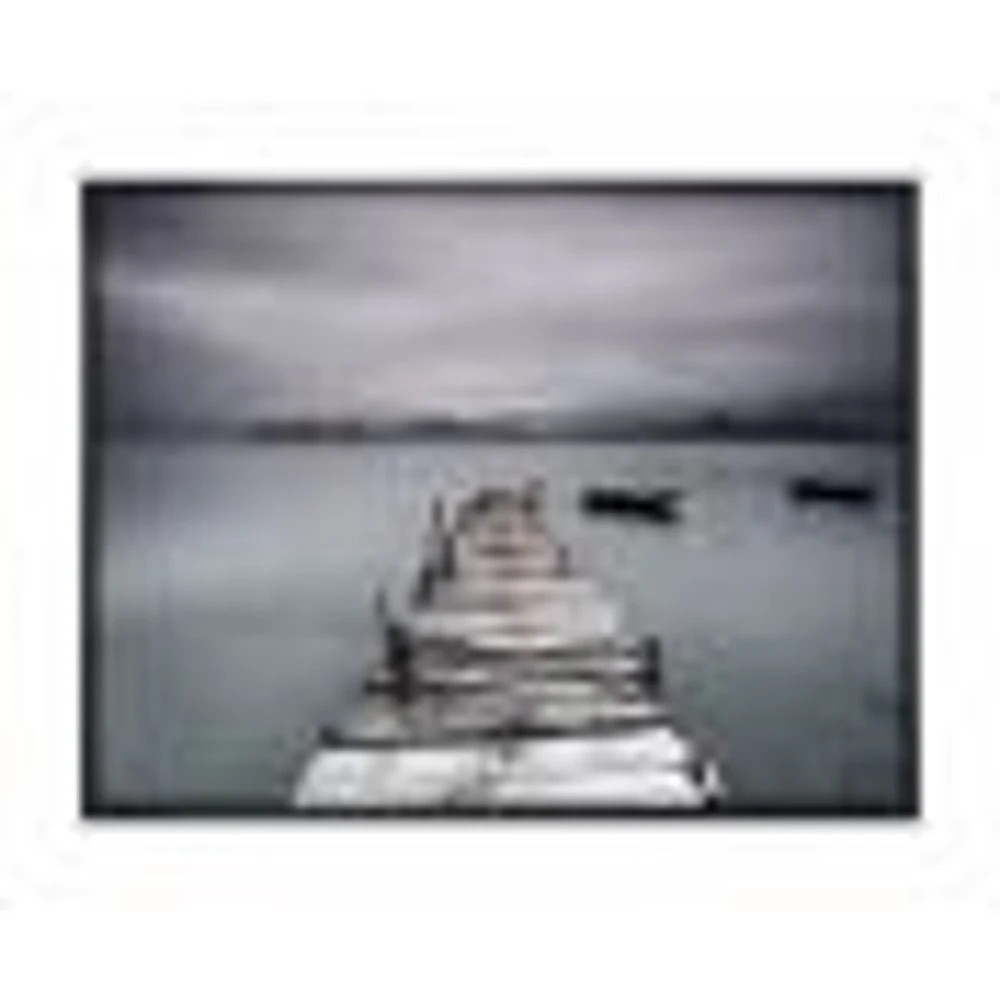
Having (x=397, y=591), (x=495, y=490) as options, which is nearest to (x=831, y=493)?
(x=495, y=490)

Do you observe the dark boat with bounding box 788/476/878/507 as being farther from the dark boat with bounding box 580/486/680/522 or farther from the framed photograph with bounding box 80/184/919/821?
the dark boat with bounding box 580/486/680/522

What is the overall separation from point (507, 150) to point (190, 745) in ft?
3.22

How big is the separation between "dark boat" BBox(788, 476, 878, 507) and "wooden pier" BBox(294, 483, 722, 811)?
1.03 ft

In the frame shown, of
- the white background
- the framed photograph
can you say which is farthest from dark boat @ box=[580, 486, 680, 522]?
the white background

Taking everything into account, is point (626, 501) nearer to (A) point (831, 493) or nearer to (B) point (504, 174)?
(A) point (831, 493)

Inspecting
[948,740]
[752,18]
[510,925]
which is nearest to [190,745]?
[510,925]

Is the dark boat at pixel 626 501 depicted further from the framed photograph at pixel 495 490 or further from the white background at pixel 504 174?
the white background at pixel 504 174

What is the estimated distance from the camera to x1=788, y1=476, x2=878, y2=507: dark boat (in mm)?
3531

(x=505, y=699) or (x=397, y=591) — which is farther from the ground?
(x=397, y=591)

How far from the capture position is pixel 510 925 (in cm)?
346

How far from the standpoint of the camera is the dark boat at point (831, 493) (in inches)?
139

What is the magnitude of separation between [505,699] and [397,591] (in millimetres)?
225

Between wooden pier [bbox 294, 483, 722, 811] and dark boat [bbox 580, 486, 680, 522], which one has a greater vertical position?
dark boat [bbox 580, 486, 680, 522]

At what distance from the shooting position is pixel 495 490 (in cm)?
353
